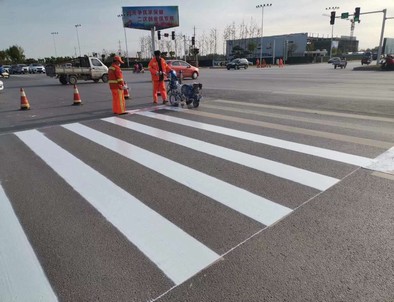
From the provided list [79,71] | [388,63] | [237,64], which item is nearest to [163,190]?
[79,71]

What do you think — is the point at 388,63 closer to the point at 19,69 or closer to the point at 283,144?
the point at 283,144

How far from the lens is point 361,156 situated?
213 inches

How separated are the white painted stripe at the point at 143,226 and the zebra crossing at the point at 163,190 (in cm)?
1

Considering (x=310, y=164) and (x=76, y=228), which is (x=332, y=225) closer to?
(x=310, y=164)

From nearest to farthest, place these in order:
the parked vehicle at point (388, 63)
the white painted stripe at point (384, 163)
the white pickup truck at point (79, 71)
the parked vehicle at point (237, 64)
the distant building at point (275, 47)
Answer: the white painted stripe at point (384, 163)
the white pickup truck at point (79, 71)
the parked vehicle at point (388, 63)
the parked vehicle at point (237, 64)
the distant building at point (275, 47)

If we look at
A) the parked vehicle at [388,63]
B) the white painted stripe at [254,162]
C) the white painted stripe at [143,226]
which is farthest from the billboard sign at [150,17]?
the white painted stripe at [143,226]

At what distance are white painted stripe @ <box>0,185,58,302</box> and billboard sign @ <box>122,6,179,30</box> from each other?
5146cm

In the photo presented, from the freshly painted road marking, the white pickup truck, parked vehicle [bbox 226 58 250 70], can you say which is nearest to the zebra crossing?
the freshly painted road marking

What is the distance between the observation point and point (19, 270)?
2.70 metres

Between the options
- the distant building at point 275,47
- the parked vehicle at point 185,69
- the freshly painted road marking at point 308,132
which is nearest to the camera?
the freshly painted road marking at point 308,132

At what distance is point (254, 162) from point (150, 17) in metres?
50.7

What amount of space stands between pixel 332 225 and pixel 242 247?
3.59 feet

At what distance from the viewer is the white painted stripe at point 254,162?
173 inches

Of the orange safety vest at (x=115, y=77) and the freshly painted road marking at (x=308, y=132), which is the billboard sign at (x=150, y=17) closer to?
the orange safety vest at (x=115, y=77)
